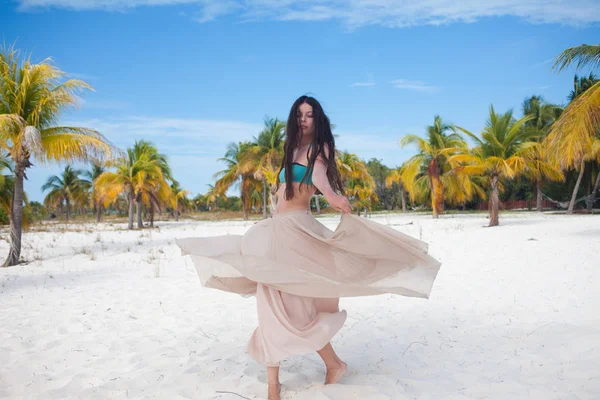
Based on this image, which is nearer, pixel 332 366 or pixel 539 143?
pixel 332 366

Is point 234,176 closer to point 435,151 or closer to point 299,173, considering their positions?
point 435,151

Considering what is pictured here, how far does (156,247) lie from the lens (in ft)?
41.6

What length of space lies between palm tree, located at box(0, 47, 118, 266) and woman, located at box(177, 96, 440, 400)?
9.34 m

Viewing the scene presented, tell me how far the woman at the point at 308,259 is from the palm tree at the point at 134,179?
22631mm

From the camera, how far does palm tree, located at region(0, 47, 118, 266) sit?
10.4m

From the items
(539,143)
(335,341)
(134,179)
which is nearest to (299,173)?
(335,341)

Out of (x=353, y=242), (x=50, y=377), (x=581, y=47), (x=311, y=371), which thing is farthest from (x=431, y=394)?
(x=581, y=47)

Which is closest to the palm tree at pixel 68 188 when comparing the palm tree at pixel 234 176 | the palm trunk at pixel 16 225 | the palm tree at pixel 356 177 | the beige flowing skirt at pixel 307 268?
the palm tree at pixel 234 176

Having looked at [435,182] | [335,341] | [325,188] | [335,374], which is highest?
[435,182]

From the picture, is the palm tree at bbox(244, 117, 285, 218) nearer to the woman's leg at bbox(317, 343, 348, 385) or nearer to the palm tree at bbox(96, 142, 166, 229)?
the palm tree at bbox(96, 142, 166, 229)

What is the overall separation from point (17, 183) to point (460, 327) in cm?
1120

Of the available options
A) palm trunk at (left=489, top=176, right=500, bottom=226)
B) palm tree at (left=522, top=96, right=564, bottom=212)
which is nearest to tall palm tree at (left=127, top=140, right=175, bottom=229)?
palm trunk at (left=489, top=176, right=500, bottom=226)

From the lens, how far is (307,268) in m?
2.76

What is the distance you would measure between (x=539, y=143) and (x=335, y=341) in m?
19.4
